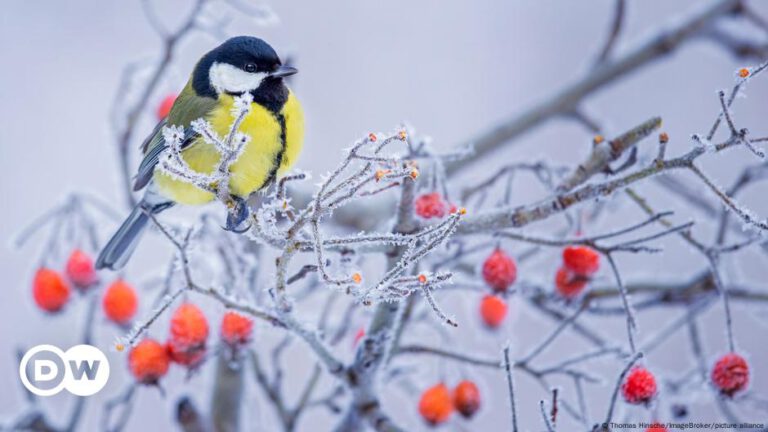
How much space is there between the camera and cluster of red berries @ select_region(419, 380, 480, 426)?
1147 millimetres

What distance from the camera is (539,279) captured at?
1213 mm

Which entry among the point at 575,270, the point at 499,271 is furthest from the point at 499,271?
the point at 575,270

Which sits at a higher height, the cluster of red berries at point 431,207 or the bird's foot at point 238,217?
the cluster of red berries at point 431,207

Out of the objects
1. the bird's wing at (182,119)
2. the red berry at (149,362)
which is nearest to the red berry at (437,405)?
the red berry at (149,362)

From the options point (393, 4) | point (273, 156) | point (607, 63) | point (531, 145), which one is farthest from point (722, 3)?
point (393, 4)

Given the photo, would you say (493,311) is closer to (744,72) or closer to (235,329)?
(235,329)

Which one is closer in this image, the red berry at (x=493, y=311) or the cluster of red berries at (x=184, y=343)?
the cluster of red berries at (x=184, y=343)

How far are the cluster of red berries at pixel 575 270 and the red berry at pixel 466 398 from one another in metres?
0.18

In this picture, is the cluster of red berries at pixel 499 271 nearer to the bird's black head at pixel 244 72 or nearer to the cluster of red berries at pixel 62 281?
the bird's black head at pixel 244 72

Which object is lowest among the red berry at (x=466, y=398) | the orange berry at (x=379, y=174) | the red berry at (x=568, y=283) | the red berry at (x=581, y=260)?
the red berry at (x=466, y=398)

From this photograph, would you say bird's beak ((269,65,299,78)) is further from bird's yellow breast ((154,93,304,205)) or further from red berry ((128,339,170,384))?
red berry ((128,339,170,384))

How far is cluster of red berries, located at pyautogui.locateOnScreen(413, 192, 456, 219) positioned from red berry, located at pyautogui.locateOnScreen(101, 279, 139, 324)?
42cm

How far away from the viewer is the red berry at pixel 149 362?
1036mm

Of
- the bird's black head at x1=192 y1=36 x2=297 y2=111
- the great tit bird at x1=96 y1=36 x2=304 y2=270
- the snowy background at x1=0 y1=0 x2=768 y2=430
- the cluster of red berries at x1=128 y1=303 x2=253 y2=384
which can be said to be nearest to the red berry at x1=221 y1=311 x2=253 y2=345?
the cluster of red berries at x1=128 y1=303 x2=253 y2=384
